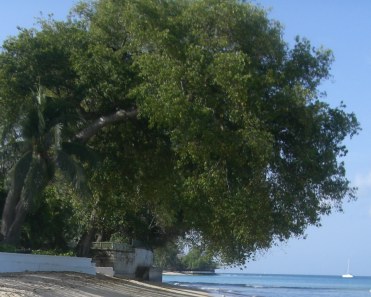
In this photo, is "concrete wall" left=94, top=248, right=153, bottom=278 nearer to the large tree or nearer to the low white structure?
the low white structure

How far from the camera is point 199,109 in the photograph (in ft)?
70.1

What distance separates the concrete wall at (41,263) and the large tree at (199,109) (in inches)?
136

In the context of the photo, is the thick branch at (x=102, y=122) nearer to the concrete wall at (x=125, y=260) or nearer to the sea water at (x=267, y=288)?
the sea water at (x=267, y=288)

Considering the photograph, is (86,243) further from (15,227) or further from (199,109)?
(199,109)

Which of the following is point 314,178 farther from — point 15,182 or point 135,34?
point 15,182

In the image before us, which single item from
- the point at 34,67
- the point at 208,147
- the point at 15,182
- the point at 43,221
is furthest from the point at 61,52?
the point at 43,221

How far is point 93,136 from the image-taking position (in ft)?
89.4

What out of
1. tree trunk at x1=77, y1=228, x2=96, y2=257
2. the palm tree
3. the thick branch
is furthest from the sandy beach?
tree trunk at x1=77, y1=228, x2=96, y2=257

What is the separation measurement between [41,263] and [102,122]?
19.8 feet

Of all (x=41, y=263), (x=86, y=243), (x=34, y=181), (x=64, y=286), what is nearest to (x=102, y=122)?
(x=34, y=181)

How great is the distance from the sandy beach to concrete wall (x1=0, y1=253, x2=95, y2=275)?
0.66m

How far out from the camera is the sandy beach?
56.9 ft

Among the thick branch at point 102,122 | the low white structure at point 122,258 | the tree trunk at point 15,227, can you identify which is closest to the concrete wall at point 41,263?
the tree trunk at point 15,227

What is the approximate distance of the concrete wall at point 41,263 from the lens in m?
A: 21.5
